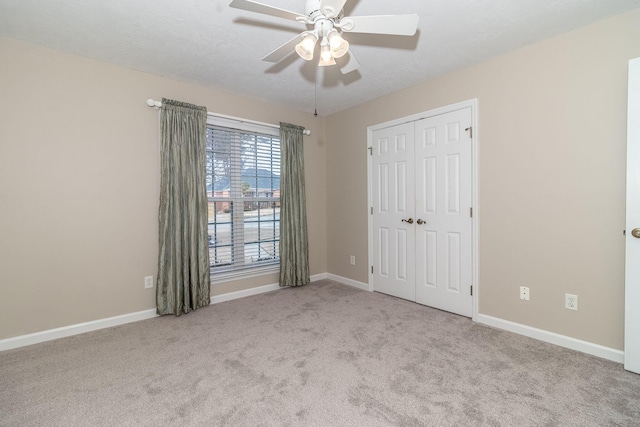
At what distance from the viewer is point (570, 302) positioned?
2408mm

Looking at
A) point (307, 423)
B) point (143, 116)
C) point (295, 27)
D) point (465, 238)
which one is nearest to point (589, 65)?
point (465, 238)

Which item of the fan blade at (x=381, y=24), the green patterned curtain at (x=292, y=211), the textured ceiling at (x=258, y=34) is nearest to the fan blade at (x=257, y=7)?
the fan blade at (x=381, y=24)

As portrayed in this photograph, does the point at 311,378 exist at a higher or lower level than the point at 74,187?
lower

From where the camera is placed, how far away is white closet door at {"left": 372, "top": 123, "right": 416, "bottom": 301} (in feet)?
11.7

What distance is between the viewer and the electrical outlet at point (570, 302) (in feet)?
7.82

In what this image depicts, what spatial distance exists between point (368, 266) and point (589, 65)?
2.93 meters

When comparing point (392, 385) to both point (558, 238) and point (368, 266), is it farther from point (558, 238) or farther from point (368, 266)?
point (368, 266)

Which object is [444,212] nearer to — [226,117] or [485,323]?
[485,323]

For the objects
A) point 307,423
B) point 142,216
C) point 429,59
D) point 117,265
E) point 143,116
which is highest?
point 429,59

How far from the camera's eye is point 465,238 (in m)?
3.04

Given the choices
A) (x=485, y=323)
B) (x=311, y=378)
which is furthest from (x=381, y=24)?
(x=485, y=323)

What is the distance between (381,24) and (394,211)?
7.83 feet

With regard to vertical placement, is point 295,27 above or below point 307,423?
above

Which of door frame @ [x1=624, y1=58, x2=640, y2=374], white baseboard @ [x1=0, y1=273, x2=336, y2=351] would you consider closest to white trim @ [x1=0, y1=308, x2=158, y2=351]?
white baseboard @ [x1=0, y1=273, x2=336, y2=351]
